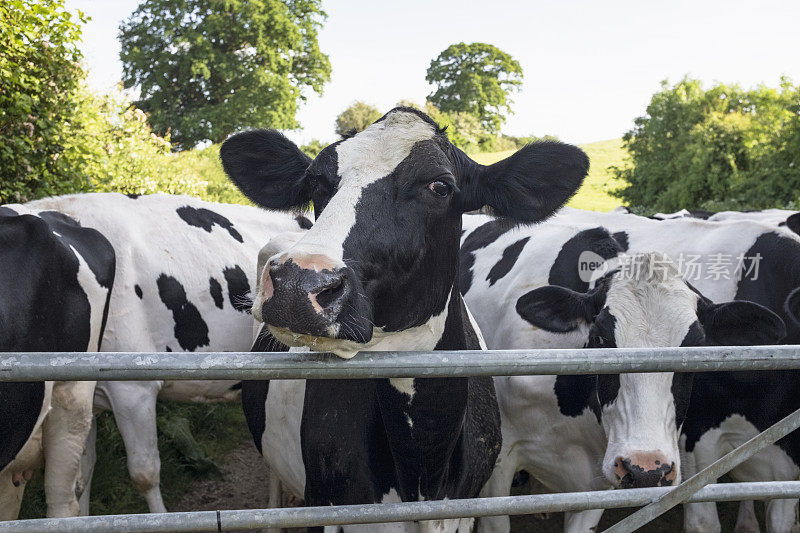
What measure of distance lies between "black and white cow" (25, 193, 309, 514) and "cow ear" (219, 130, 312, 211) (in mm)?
1283

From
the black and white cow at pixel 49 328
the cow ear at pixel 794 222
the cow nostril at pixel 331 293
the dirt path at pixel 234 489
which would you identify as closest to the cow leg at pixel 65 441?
the black and white cow at pixel 49 328

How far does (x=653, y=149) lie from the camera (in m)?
24.5

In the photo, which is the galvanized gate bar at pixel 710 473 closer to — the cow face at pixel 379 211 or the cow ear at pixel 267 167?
the cow face at pixel 379 211

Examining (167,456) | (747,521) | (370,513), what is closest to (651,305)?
(370,513)

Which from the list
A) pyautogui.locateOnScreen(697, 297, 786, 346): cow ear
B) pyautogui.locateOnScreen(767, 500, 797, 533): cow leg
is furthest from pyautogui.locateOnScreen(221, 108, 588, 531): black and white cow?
pyautogui.locateOnScreen(767, 500, 797, 533): cow leg

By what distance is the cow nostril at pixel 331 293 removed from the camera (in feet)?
5.24

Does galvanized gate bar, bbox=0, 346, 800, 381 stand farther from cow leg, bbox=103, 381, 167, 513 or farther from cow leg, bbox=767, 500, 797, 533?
cow leg, bbox=767, 500, 797, 533

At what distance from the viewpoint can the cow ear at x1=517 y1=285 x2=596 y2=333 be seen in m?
3.26

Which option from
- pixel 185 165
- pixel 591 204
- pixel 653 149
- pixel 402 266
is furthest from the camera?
pixel 591 204

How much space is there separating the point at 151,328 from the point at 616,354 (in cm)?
362

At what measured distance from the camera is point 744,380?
3.50m

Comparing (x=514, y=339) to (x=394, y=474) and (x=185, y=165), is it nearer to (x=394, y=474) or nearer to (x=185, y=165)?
(x=394, y=474)

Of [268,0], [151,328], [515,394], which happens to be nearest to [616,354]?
[515,394]

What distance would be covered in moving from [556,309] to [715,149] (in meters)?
20.1
